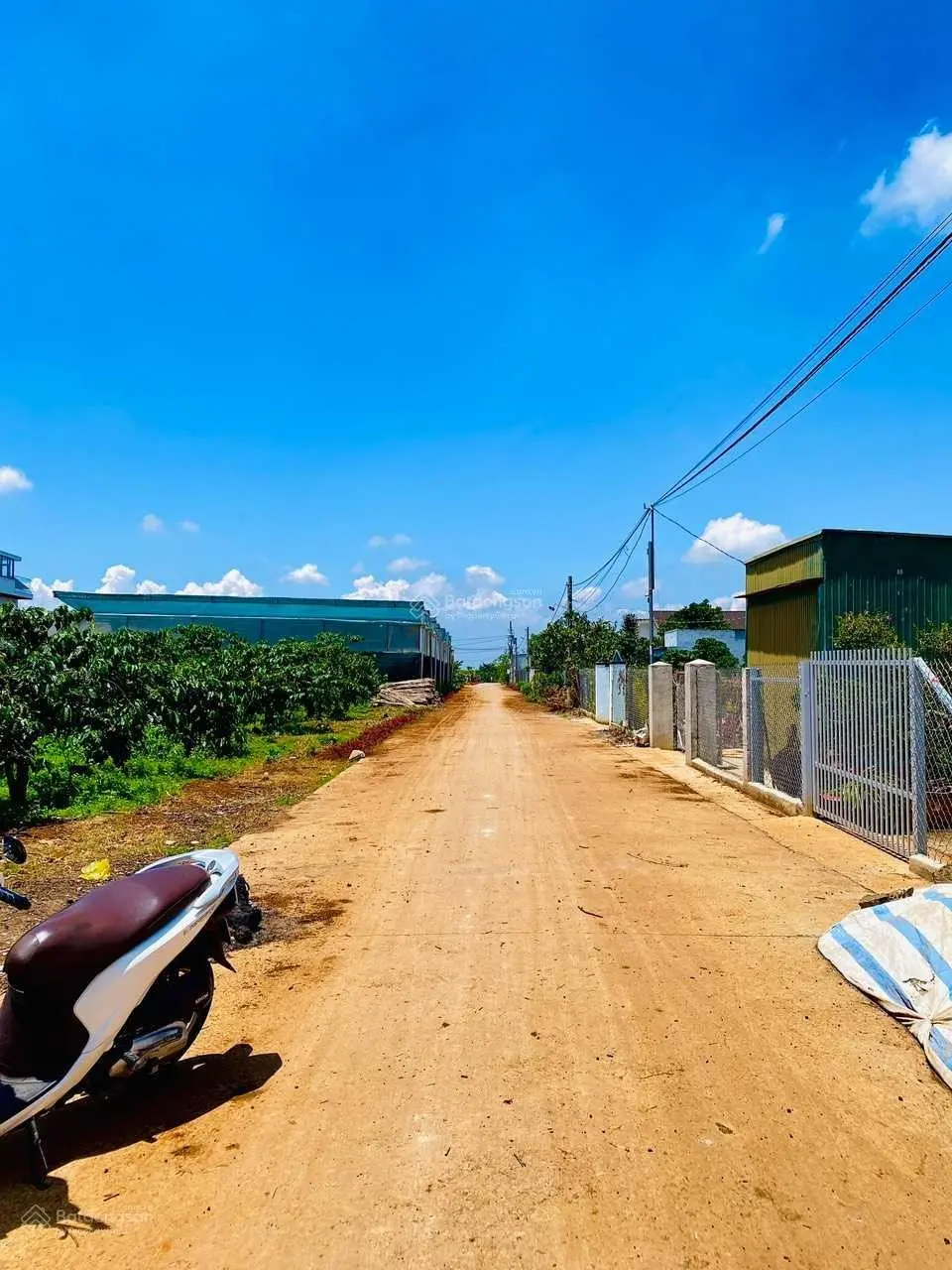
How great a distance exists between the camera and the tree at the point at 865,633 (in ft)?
47.1

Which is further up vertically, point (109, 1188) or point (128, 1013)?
point (128, 1013)

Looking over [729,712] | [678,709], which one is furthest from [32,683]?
[678,709]

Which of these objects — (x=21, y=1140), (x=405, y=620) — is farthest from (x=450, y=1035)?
(x=405, y=620)

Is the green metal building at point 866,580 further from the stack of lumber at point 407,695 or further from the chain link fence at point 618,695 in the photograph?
the stack of lumber at point 407,695

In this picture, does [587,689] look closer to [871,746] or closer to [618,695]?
[618,695]

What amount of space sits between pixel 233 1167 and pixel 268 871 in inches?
173

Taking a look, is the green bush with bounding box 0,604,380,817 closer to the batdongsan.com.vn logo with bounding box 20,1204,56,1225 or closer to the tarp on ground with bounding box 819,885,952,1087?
the batdongsan.com.vn logo with bounding box 20,1204,56,1225

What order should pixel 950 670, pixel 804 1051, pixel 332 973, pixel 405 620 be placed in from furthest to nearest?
pixel 405 620
pixel 950 670
pixel 332 973
pixel 804 1051

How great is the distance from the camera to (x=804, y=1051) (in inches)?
150

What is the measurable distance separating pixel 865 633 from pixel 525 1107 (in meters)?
13.0

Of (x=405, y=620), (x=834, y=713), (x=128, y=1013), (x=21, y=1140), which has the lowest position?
(x=21, y=1140)

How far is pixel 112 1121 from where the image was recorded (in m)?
3.35

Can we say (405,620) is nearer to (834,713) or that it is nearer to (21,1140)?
(834,713)

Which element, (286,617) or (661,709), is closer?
(661,709)
